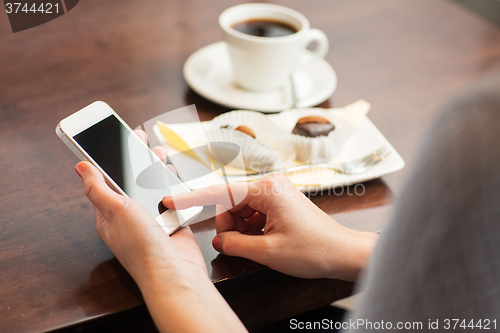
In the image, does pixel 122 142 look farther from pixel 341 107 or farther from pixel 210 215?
pixel 341 107

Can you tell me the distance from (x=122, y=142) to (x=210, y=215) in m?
0.15

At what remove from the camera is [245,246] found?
0.48m

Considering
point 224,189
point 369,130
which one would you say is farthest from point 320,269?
point 369,130

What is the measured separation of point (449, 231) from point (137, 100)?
2.15ft

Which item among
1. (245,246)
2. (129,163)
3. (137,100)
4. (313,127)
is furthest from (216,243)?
(137,100)

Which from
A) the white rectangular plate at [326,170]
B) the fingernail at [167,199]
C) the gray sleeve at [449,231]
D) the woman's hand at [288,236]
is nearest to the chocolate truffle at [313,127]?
the white rectangular plate at [326,170]

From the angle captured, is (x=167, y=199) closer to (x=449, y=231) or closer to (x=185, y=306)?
(x=185, y=306)

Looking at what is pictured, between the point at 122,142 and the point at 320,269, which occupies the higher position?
the point at 122,142

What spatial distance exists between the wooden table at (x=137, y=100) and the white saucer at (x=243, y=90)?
0.08ft

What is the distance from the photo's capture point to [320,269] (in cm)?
48

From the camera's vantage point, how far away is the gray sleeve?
16 centimetres

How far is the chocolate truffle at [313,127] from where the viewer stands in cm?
63

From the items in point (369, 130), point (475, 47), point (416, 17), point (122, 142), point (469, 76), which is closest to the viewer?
point (122, 142)

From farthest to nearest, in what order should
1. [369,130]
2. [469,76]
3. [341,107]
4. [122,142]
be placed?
[469,76], [341,107], [369,130], [122,142]
